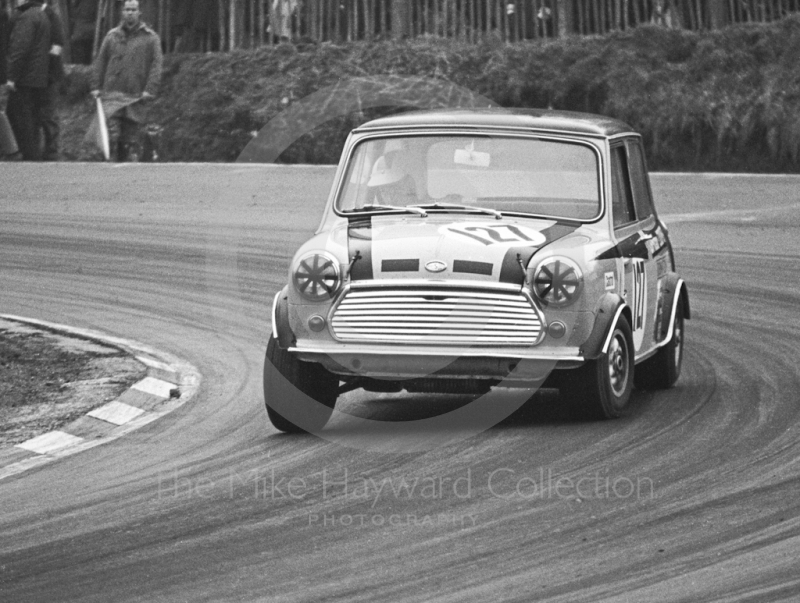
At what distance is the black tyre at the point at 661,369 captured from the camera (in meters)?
8.48

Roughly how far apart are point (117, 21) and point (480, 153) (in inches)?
663

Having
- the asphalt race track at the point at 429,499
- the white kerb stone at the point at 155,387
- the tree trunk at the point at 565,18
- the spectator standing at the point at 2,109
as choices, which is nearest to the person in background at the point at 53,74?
the spectator standing at the point at 2,109

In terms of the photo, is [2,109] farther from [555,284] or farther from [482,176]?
[555,284]

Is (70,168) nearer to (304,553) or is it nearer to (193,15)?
(193,15)

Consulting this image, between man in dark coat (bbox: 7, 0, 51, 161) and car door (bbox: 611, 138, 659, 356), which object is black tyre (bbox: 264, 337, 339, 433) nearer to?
car door (bbox: 611, 138, 659, 356)

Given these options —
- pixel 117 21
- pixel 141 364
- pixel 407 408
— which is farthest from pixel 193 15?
pixel 407 408

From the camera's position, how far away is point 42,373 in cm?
912

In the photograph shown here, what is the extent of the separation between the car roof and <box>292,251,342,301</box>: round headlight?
43.0 inches

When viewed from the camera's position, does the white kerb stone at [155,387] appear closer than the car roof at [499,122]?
No

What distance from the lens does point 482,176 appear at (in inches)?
315

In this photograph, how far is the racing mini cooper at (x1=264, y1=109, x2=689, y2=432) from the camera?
718 centimetres

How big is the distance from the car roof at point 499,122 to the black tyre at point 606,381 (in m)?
1.16

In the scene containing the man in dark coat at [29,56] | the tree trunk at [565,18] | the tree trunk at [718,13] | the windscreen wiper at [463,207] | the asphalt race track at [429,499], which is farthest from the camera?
the tree trunk at [565,18]

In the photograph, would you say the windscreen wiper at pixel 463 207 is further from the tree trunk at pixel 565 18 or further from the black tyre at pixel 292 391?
the tree trunk at pixel 565 18
